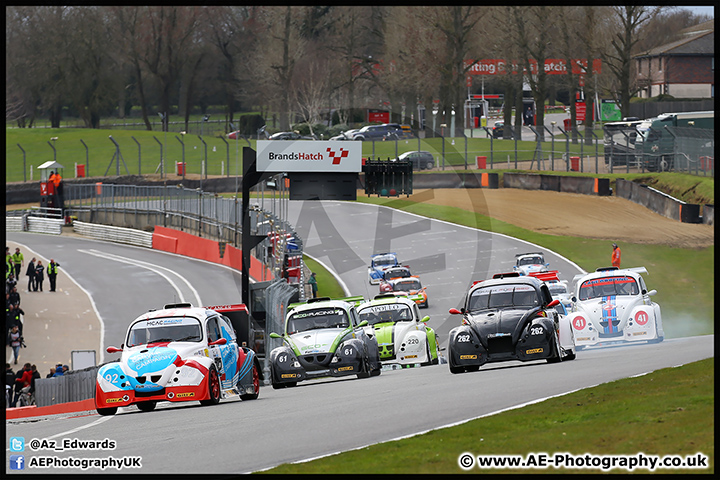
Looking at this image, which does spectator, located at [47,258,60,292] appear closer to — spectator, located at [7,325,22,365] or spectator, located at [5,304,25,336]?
spectator, located at [5,304,25,336]

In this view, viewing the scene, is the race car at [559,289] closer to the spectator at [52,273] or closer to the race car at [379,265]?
the race car at [379,265]

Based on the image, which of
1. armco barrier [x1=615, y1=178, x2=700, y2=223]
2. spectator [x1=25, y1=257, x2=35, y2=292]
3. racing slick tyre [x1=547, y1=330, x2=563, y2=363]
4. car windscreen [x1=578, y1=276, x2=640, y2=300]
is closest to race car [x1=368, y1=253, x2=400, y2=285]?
spectator [x1=25, y1=257, x2=35, y2=292]

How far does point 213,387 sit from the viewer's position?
1521 cm

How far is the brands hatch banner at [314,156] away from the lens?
32719mm

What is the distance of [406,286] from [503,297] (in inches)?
745

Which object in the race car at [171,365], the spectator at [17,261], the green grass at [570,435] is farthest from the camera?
the spectator at [17,261]

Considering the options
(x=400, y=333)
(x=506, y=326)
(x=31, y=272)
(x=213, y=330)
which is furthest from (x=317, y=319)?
(x=31, y=272)

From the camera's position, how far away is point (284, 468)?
9.16 meters

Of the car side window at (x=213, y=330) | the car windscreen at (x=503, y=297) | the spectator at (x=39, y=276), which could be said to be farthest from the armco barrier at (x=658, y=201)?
the car side window at (x=213, y=330)

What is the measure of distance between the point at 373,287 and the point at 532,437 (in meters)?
30.3

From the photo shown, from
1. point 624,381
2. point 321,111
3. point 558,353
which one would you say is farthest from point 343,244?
point 321,111

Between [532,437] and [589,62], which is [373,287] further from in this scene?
[589,62]

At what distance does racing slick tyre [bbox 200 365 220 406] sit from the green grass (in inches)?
209

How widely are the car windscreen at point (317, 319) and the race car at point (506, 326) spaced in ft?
9.09
